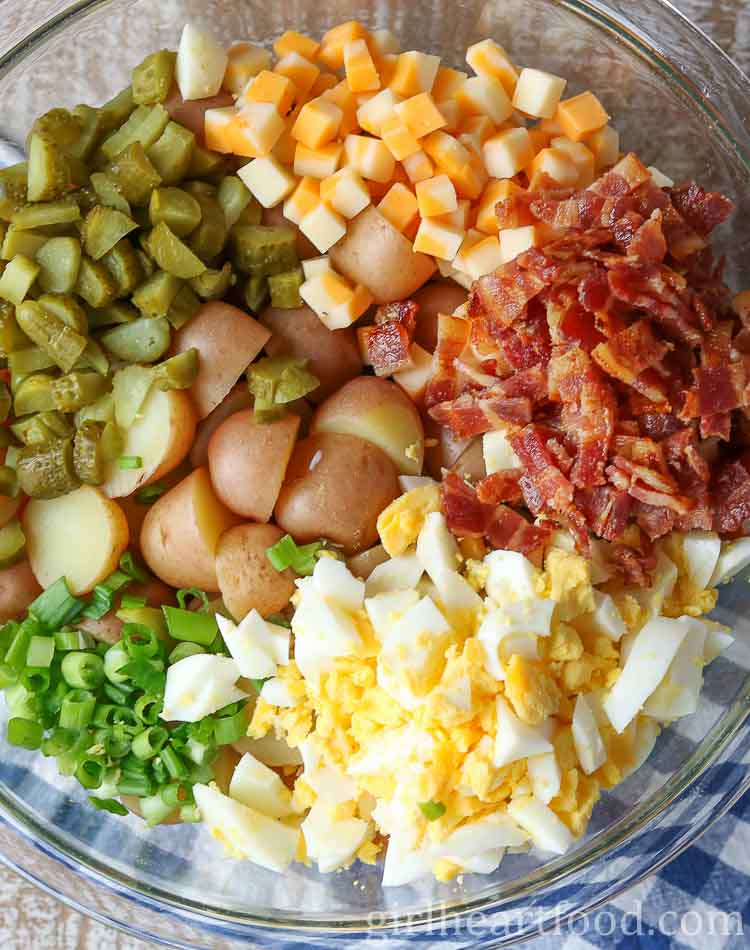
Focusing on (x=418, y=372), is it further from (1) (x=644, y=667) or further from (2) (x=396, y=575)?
(1) (x=644, y=667)

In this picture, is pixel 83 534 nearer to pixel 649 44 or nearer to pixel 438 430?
pixel 438 430

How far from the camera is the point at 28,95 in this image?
2.03 meters

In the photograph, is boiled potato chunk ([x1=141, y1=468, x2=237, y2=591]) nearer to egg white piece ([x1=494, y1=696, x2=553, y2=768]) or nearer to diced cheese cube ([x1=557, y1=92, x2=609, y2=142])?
egg white piece ([x1=494, y1=696, x2=553, y2=768])

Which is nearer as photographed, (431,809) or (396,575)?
(431,809)

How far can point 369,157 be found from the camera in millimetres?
1805

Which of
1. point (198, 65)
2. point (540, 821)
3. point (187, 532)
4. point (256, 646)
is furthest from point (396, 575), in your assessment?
point (198, 65)

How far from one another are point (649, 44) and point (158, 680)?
1666mm

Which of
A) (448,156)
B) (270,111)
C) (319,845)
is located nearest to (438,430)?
(448,156)

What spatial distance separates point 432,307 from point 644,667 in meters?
0.83

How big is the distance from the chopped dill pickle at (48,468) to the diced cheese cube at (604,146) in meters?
1.21

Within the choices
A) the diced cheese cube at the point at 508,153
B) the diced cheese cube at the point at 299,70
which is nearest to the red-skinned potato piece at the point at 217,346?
the diced cheese cube at the point at 299,70

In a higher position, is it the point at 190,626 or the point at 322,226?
the point at 322,226

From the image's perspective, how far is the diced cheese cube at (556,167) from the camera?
5.93 feet

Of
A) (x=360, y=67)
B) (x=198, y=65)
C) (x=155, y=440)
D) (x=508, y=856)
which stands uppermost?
(x=198, y=65)
